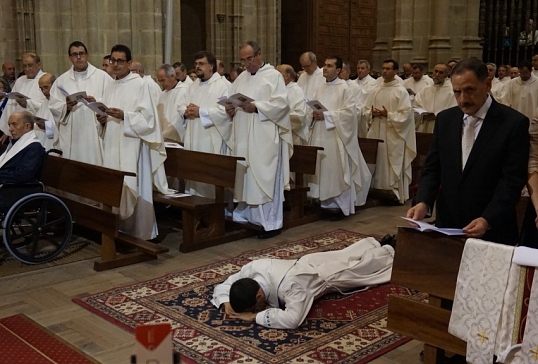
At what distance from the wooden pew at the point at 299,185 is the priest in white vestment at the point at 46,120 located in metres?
2.57

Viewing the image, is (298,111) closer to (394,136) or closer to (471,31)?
(394,136)

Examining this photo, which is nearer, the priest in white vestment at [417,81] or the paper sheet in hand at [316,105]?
the paper sheet in hand at [316,105]

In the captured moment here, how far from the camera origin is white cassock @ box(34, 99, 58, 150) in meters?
6.94

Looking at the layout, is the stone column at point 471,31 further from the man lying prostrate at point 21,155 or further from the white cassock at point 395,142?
the man lying prostrate at point 21,155

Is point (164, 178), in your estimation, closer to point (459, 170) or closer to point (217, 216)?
point (217, 216)

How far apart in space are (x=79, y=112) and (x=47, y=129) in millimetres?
858

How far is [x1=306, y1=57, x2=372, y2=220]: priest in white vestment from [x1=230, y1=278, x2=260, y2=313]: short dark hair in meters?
3.45

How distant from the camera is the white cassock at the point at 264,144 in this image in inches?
257

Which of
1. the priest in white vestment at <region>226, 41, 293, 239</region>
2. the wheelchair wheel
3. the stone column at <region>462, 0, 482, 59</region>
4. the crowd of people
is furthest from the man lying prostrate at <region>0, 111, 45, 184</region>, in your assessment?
the stone column at <region>462, 0, 482, 59</region>

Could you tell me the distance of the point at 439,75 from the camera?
32.1 ft

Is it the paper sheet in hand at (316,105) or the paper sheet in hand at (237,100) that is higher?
the paper sheet in hand at (237,100)

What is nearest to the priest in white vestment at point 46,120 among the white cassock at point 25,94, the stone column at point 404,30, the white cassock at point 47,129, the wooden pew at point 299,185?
the white cassock at point 47,129

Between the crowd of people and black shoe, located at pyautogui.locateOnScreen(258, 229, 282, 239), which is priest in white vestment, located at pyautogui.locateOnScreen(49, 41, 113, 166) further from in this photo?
black shoe, located at pyautogui.locateOnScreen(258, 229, 282, 239)

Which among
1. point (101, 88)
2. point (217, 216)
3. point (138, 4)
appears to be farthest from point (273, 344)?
point (138, 4)
